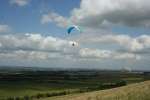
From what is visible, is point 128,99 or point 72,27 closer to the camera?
point 128,99

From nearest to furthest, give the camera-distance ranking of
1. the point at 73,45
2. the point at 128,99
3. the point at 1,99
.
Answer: the point at 128,99 < the point at 73,45 < the point at 1,99

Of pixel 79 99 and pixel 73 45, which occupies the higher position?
pixel 73 45

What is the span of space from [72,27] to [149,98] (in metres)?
15.3

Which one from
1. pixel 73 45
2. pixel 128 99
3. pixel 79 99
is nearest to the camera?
pixel 128 99

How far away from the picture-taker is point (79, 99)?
2101 inches

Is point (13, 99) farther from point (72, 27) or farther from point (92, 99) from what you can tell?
point (72, 27)

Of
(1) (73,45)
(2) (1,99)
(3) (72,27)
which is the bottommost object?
(2) (1,99)

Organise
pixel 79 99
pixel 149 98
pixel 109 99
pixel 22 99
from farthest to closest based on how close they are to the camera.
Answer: pixel 22 99 < pixel 79 99 < pixel 109 99 < pixel 149 98

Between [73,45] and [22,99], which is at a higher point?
[73,45]

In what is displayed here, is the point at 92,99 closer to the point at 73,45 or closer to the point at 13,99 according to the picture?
the point at 73,45

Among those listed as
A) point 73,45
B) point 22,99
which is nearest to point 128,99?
point 73,45

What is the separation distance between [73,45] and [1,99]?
65.3 meters

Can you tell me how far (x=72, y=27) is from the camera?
43812 mm

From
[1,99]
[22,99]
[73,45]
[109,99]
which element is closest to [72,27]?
[73,45]
